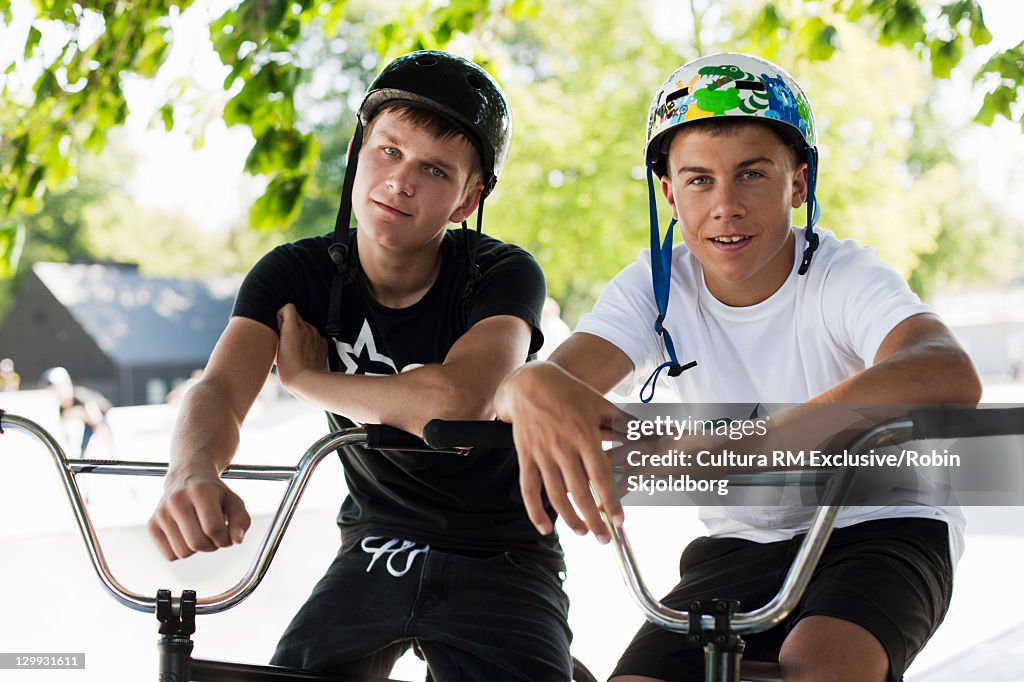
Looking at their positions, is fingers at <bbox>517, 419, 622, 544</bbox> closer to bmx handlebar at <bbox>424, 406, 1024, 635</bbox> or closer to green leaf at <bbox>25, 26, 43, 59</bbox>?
bmx handlebar at <bbox>424, 406, 1024, 635</bbox>

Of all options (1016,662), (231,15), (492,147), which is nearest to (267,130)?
(231,15)

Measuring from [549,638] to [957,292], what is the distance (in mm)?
54645

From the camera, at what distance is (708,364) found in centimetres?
259

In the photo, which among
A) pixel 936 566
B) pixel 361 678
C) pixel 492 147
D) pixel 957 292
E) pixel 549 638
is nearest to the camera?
pixel 936 566

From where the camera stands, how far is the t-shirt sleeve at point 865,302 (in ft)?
7.33

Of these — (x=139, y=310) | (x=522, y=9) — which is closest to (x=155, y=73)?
(x=522, y=9)

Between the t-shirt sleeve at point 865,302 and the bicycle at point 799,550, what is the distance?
0.58 meters

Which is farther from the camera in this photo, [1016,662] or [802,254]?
[1016,662]

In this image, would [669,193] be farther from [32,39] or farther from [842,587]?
[32,39]

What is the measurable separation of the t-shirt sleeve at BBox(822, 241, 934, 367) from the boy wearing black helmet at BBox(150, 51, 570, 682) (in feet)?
2.70

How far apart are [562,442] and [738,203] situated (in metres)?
0.97

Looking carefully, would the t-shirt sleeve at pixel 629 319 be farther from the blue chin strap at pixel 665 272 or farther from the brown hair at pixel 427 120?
the brown hair at pixel 427 120

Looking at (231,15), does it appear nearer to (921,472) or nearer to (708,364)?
(708,364)

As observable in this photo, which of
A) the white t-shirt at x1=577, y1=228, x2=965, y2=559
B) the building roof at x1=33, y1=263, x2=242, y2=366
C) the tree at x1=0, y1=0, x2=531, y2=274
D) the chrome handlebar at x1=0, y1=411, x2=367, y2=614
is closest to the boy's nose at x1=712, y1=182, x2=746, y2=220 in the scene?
the white t-shirt at x1=577, y1=228, x2=965, y2=559
